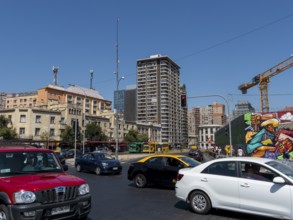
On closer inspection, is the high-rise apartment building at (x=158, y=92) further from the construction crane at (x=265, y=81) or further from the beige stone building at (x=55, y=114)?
the construction crane at (x=265, y=81)

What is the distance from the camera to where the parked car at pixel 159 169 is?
12609 mm

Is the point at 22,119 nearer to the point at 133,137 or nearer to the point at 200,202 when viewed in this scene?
the point at 133,137

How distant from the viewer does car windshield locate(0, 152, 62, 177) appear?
6348 millimetres

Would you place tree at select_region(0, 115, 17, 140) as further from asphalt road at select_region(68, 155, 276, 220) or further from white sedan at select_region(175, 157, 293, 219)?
white sedan at select_region(175, 157, 293, 219)

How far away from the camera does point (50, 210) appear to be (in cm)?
563

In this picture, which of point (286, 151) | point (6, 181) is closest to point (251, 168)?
point (6, 181)

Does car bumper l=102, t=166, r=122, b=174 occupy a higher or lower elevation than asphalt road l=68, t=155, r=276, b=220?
higher

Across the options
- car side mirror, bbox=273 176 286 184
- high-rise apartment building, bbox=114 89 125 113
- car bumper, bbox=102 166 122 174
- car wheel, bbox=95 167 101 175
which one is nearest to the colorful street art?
high-rise apartment building, bbox=114 89 125 113

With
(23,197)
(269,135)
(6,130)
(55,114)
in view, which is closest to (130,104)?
(55,114)

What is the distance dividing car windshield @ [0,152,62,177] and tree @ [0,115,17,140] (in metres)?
64.1

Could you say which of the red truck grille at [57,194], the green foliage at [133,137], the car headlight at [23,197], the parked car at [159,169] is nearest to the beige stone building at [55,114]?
the green foliage at [133,137]

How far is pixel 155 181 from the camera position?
515 inches

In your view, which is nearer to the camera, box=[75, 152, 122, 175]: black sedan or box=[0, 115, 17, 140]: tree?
box=[75, 152, 122, 175]: black sedan

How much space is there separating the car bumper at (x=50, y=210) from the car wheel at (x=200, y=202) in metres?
3.12
